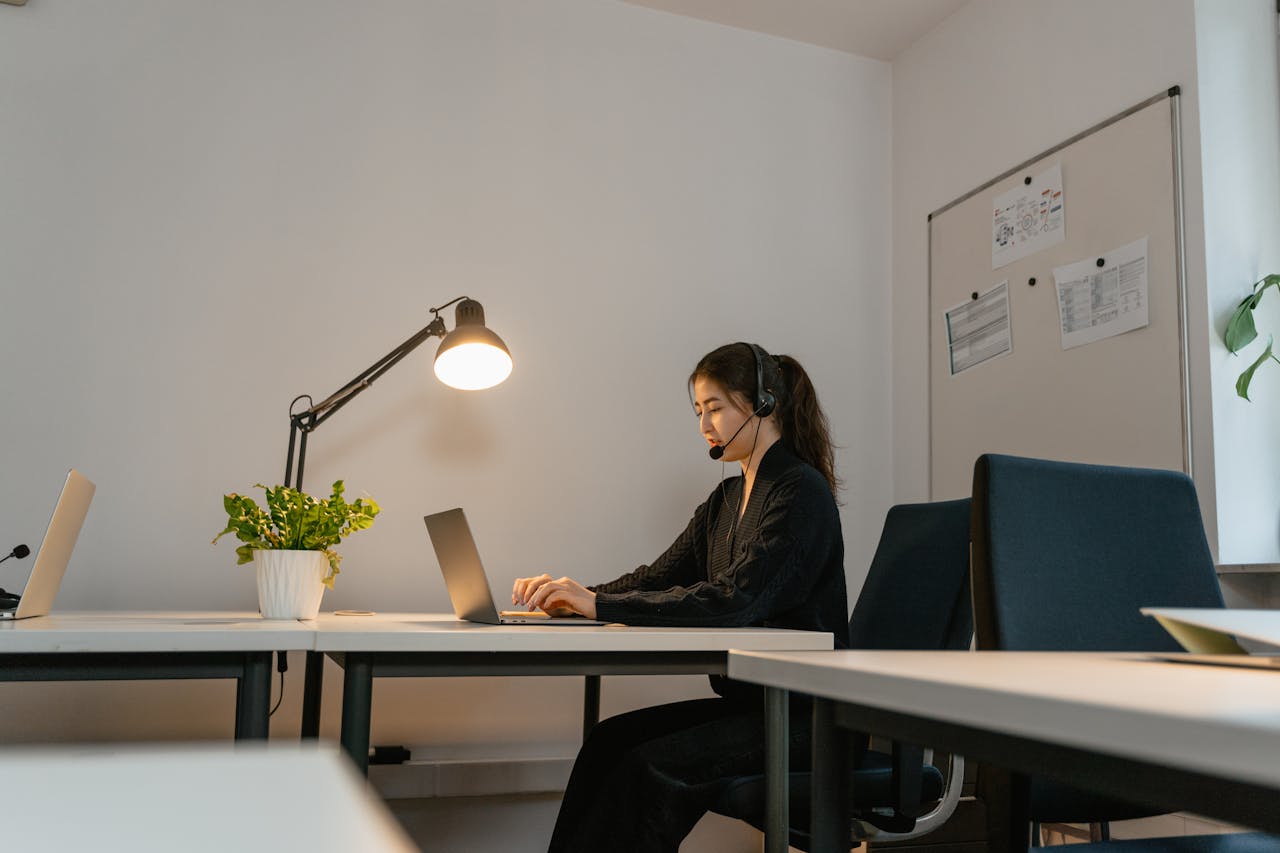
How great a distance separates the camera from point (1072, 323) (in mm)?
2629

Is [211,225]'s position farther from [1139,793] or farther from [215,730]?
[1139,793]

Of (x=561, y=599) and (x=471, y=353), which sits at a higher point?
(x=471, y=353)

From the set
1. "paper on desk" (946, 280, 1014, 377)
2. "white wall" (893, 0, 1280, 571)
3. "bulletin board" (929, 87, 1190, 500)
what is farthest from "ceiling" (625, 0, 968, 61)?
"paper on desk" (946, 280, 1014, 377)

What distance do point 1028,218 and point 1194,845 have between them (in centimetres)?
204

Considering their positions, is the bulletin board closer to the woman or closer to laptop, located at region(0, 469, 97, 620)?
the woman

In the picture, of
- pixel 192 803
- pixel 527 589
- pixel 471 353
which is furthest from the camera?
pixel 471 353

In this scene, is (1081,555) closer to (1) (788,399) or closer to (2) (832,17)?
(1) (788,399)

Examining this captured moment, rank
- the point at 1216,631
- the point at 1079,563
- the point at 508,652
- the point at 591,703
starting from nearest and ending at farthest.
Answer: the point at 1216,631 → the point at 1079,563 → the point at 508,652 → the point at 591,703

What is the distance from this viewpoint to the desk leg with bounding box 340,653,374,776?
55.9 inches

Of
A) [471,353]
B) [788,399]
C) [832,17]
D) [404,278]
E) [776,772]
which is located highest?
[832,17]

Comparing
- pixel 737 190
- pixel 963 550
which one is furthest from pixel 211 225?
pixel 963 550

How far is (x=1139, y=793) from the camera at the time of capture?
0.50m

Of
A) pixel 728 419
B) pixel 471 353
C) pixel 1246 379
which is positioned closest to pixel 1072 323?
pixel 1246 379

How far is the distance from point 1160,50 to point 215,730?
2.79 meters
